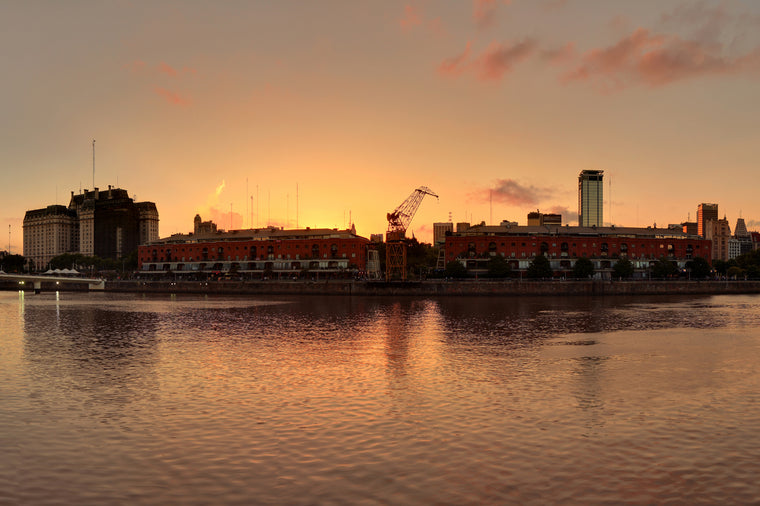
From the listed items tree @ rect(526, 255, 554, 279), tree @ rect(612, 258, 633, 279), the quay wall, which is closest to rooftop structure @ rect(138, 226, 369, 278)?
the quay wall

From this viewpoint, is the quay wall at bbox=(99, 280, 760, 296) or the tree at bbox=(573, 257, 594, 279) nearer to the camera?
the quay wall at bbox=(99, 280, 760, 296)

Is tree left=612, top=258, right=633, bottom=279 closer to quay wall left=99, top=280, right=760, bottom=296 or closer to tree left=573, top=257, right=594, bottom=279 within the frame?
tree left=573, top=257, right=594, bottom=279

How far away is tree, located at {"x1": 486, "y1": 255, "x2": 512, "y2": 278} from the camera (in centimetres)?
14812

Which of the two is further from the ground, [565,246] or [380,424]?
[565,246]

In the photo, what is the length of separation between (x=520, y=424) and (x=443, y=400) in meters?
4.14

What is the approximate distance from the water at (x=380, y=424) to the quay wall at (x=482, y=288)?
8358 centimetres

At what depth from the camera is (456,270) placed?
150250mm

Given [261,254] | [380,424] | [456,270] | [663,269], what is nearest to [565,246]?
[663,269]

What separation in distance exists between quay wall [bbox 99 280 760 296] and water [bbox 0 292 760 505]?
83582 millimetres

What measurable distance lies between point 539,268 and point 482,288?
30995mm

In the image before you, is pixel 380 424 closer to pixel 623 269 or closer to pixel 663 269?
pixel 623 269

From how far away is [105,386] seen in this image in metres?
24.9

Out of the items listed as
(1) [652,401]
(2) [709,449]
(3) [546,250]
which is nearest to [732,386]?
(1) [652,401]

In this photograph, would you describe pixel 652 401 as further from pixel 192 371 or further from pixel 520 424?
pixel 192 371
